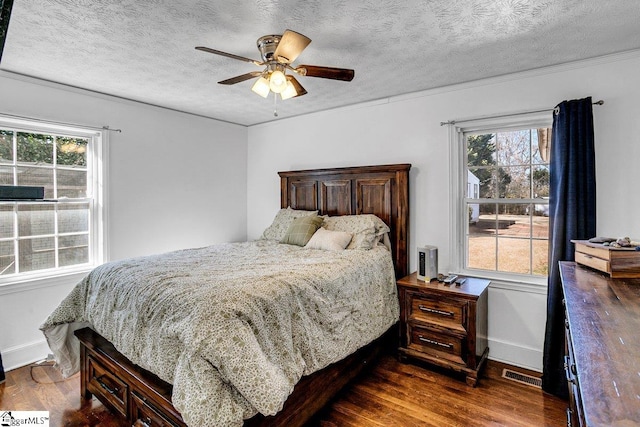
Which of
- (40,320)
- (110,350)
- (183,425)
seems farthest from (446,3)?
(40,320)

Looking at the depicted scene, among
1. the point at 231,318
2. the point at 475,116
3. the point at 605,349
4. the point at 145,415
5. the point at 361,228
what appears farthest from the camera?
the point at 361,228

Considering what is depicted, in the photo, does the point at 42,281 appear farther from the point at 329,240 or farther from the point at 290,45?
the point at 290,45

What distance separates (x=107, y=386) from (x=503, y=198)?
329 centimetres

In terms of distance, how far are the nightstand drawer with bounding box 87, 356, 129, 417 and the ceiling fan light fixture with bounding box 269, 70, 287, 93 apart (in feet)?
6.60

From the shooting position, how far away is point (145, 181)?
3688 millimetres

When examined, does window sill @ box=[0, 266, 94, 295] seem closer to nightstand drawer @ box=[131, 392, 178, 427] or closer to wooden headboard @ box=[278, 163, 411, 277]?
nightstand drawer @ box=[131, 392, 178, 427]

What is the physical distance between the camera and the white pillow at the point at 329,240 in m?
3.17

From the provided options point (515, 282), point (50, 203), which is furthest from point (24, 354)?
point (515, 282)

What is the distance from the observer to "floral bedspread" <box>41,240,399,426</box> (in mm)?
1536

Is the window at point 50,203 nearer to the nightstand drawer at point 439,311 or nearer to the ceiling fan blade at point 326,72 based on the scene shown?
the ceiling fan blade at point 326,72

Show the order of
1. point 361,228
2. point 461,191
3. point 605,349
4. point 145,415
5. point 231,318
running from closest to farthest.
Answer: point 605,349, point 231,318, point 145,415, point 461,191, point 361,228

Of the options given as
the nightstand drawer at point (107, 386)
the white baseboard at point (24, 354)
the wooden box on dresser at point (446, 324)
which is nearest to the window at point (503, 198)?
the wooden box on dresser at point (446, 324)

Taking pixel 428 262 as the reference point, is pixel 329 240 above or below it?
above

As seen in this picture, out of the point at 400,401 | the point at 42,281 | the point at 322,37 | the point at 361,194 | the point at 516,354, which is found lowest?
the point at 400,401
